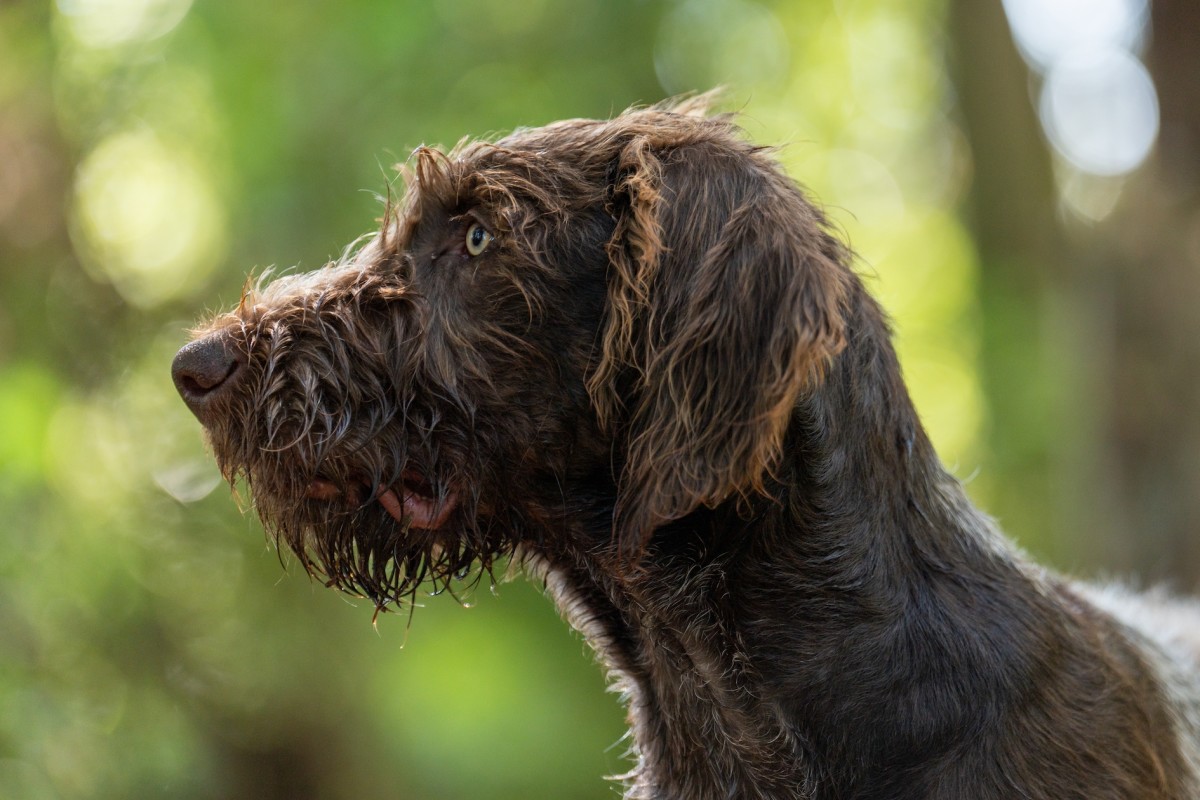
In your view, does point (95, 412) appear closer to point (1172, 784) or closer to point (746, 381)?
point (746, 381)

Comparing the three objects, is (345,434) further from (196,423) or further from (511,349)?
(196,423)

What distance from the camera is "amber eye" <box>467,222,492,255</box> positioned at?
2.84 m

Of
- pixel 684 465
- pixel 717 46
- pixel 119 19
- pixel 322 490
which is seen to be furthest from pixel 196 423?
pixel 717 46

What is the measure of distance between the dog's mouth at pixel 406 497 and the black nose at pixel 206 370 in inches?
13.1

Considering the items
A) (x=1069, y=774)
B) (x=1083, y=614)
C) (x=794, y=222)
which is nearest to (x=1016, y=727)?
(x=1069, y=774)

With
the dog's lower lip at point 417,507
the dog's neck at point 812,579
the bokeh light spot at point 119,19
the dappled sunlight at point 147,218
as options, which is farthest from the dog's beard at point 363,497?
the bokeh light spot at point 119,19

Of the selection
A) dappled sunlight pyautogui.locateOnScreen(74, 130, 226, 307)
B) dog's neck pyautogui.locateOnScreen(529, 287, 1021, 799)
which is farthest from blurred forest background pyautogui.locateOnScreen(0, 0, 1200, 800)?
dog's neck pyautogui.locateOnScreen(529, 287, 1021, 799)

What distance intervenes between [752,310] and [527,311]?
24.0 inches

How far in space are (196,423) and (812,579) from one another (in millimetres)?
5090

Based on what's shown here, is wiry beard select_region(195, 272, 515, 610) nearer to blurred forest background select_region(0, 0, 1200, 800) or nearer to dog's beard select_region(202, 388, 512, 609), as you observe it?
dog's beard select_region(202, 388, 512, 609)

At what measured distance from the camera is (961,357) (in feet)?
52.4

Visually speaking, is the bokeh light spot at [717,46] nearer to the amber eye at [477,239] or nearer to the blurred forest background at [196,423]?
the blurred forest background at [196,423]

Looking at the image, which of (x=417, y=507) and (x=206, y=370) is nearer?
(x=206, y=370)

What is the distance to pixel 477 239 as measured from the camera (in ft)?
9.41
